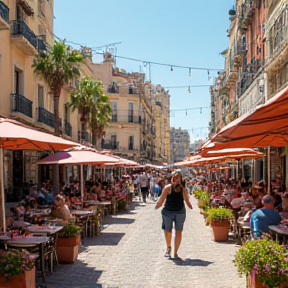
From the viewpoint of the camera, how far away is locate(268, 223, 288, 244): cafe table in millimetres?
7106

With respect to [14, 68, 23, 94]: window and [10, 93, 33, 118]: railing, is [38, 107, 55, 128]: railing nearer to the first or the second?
[10, 93, 33, 118]: railing

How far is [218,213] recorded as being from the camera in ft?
Answer: 37.6

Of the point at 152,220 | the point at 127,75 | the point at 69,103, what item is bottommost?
the point at 152,220

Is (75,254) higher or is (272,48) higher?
(272,48)

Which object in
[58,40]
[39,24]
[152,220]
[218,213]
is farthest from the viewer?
[39,24]

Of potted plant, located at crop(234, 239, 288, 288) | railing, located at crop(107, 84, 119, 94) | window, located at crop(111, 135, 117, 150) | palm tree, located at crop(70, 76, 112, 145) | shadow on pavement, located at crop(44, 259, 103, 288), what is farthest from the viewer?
window, located at crop(111, 135, 117, 150)

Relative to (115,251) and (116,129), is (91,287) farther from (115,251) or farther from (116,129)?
(116,129)

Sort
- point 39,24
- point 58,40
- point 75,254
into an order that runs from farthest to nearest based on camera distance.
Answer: point 39,24
point 58,40
point 75,254

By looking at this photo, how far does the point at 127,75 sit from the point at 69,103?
4108cm

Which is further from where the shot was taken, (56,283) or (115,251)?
(115,251)

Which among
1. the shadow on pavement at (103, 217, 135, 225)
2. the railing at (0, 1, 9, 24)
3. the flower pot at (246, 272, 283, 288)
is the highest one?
the railing at (0, 1, 9, 24)

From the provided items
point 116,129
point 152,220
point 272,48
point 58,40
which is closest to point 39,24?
point 58,40

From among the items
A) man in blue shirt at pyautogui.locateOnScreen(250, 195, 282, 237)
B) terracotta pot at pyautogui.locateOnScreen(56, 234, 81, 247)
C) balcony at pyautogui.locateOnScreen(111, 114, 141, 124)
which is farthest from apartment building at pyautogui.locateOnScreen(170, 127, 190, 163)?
man in blue shirt at pyautogui.locateOnScreen(250, 195, 282, 237)

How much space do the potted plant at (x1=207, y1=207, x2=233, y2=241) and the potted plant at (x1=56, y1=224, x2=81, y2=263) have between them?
12.6 ft
